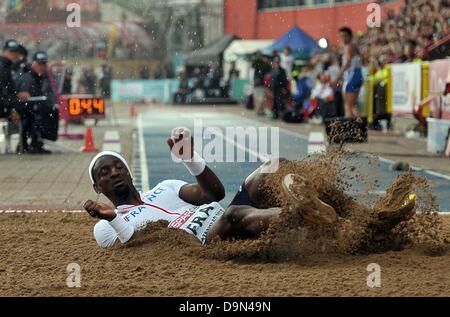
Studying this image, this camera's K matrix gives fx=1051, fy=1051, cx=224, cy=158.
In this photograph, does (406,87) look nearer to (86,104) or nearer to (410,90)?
(410,90)

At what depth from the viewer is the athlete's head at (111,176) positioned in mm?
7914

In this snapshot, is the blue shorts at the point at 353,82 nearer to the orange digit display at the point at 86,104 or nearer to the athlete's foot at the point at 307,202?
the orange digit display at the point at 86,104

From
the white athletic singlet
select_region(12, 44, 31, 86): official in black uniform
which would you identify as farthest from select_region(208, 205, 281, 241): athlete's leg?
Result: select_region(12, 44, 31, 86): official in black uniform

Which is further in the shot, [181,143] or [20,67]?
[20,67]

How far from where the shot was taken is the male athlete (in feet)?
24.5

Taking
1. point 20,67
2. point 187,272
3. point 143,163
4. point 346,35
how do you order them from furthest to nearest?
point 20,67 < point 346,35 < point 143,163 < point 187,272

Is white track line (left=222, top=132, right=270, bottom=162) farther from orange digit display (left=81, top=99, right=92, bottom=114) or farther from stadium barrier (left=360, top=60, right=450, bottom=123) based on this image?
orange digit display (left=81, top=99, right=92, bottom=114)

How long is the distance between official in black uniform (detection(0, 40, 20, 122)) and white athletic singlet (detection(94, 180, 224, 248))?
11290mm

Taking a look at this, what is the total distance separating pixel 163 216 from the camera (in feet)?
26.7

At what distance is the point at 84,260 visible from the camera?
7828mm

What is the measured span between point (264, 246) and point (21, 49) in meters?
13.0

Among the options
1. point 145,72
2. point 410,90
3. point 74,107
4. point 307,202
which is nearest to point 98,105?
point 74,107

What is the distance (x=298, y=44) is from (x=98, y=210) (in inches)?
1142
